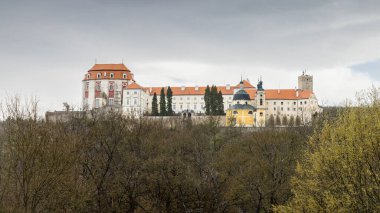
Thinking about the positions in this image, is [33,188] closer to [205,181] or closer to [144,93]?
[205,181]

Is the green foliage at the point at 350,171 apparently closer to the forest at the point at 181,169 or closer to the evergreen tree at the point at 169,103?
the forest at the point at 181,169

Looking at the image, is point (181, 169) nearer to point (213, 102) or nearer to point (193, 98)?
point (213, 102)

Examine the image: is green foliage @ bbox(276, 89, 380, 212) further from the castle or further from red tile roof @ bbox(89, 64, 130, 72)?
red tile roof @ bbox(89, 64, 130, 72)

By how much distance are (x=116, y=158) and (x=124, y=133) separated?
180cm

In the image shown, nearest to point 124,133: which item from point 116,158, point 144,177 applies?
point 116,158

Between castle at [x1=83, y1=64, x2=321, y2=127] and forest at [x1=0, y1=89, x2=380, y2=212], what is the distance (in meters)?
48.8

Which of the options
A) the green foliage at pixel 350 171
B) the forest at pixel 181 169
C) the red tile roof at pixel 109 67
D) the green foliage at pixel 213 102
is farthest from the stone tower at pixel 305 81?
the green foliage at pixel 350 171

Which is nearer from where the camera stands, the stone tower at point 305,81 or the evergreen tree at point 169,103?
the evergreen tree at point 169,103

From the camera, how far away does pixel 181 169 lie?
29.3 metres

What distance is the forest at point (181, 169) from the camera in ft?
56.3

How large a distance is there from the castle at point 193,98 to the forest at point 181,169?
48.8 metres

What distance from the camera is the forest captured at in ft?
56.3

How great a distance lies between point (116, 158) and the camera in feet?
99.9

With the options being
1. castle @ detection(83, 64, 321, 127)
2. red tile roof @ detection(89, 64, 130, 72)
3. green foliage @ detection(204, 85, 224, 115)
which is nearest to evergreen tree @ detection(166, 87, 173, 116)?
castle @ detection(83, 64, 321, 127)
